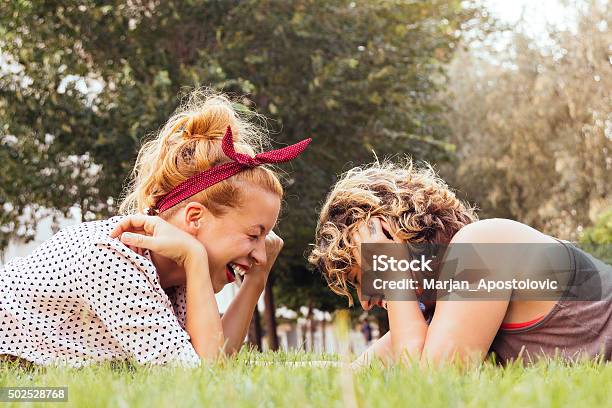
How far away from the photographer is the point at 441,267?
342 cm

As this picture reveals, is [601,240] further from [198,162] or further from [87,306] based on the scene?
[87,306]

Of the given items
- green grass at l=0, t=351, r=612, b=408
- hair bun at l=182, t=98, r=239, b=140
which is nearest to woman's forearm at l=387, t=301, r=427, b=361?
green grass at l=0, t=351, r=612, b=408

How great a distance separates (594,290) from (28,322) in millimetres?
2445

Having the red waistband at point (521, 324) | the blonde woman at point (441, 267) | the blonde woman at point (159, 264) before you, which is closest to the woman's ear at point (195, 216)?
the blonde woman at point (159, 264)

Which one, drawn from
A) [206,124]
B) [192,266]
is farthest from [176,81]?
[192,266]

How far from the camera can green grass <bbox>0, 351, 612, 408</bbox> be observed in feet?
6.15

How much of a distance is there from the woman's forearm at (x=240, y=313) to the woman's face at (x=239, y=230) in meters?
0.44

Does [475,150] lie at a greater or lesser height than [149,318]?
greater

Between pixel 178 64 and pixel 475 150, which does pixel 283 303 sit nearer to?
pixel 475 150

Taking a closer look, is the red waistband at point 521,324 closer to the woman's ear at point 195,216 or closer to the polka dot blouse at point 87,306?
the polka dot blouse at point 87,306

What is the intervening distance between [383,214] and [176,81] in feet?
28.7

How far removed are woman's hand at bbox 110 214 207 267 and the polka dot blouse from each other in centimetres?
7

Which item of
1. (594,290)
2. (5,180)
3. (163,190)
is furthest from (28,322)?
(5,180)

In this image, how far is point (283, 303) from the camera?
19.2 meters
